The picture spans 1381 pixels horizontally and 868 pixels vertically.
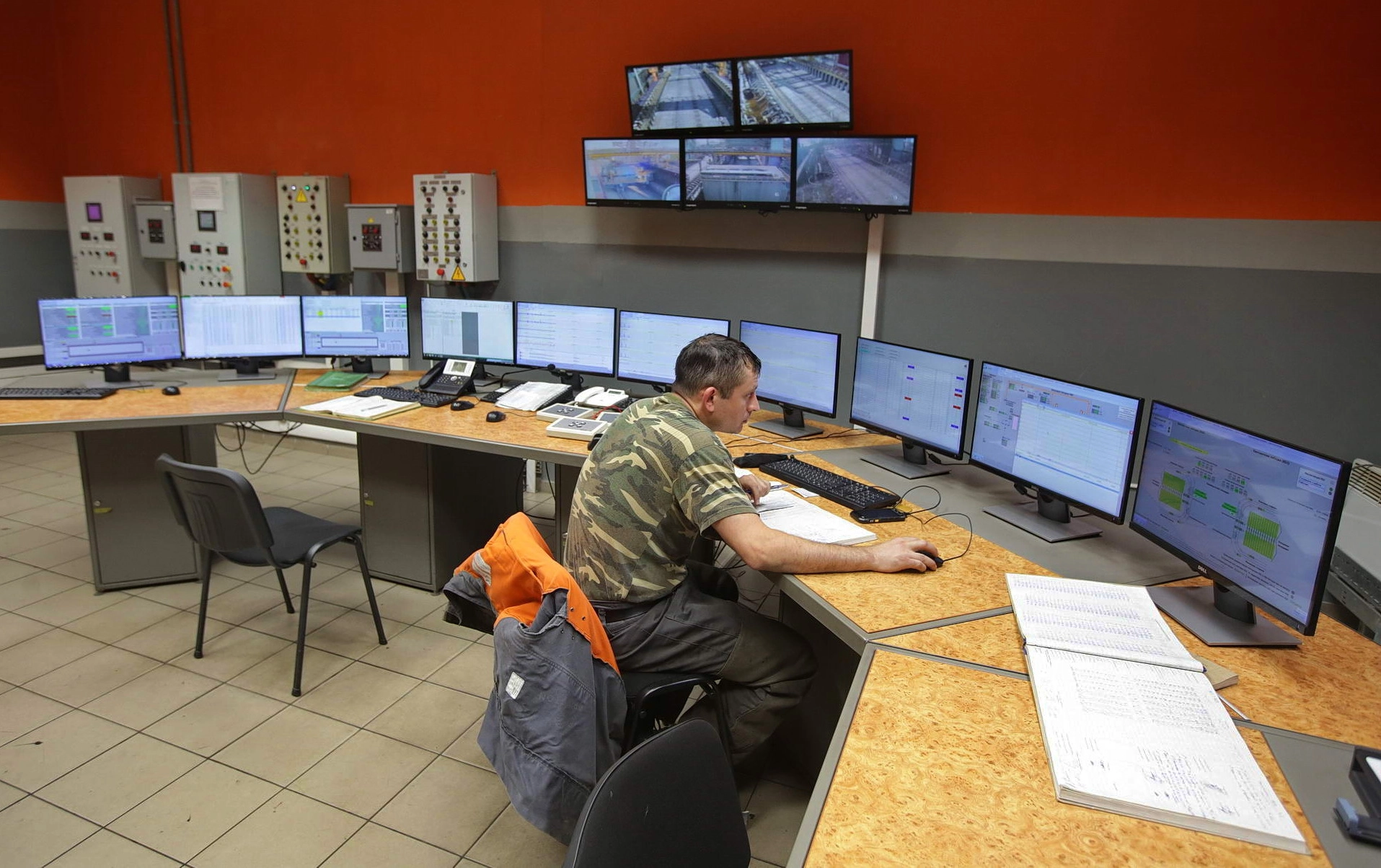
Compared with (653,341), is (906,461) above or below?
below

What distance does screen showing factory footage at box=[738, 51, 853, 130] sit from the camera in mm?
3547

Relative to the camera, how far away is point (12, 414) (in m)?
3.18

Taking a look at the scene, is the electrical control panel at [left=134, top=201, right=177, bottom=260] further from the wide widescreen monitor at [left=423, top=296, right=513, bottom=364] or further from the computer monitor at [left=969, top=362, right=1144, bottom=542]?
the computer monitor at [left=969, top=362, right=1144, bottom=542]

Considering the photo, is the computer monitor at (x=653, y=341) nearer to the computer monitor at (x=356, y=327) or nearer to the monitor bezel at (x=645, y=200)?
the monitor bezel at (x=645, y=200)

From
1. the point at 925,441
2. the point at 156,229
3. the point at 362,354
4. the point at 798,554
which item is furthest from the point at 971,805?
the point at 156,229

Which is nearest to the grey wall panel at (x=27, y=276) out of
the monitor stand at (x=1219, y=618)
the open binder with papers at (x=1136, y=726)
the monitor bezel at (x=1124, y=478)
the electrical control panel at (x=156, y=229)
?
the electrical control panel at (x=156, y=229)

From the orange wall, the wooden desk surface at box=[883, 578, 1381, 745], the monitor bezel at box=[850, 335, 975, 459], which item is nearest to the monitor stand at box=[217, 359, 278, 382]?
the orange wall

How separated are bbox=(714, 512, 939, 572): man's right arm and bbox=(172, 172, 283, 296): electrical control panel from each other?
13.9 ft

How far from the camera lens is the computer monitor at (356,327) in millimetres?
3994

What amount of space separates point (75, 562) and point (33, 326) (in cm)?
306

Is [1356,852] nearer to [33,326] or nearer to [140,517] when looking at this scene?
[140,517]

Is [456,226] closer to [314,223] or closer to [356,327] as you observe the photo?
[356,327]

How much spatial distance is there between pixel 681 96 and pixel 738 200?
0.57 metres

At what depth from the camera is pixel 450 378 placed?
3930 mm
